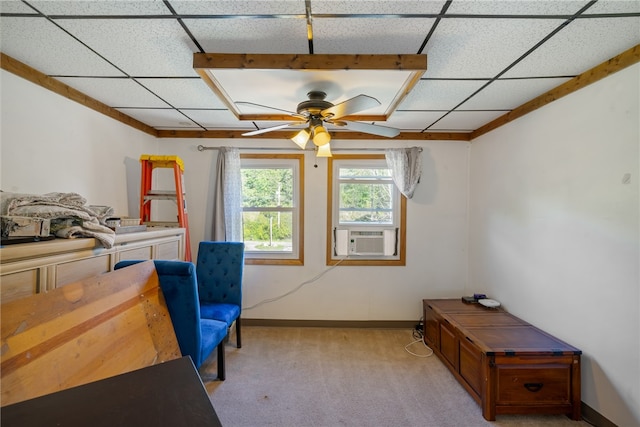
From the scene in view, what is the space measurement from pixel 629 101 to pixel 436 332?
2260 millimetres

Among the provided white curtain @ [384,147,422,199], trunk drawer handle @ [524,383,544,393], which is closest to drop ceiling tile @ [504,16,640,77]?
white curtain @ [384,147,422,199]

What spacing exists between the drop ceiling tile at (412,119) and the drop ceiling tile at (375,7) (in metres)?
1.29

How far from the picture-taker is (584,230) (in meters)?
1.79

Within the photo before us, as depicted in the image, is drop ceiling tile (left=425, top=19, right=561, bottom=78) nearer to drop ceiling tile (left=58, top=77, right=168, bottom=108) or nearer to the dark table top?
the dark table top

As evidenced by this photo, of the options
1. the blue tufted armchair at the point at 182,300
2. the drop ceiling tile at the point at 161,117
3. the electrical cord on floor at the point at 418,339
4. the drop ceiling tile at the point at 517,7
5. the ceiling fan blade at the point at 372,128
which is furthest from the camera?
the electrical cord on floor at the point at 418,339

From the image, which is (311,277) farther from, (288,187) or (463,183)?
(463,183)

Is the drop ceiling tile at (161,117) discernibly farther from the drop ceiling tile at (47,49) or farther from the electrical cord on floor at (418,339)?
the electrical cord on floor at (418,339)

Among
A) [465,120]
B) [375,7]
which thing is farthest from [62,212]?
[465,120]

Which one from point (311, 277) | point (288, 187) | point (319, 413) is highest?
point (288, 187)

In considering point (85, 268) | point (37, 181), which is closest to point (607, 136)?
point (85, 268)

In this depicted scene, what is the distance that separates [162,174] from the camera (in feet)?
10.3

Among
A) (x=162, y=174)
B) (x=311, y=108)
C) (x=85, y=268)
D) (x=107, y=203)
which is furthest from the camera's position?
(x=162, y=174)

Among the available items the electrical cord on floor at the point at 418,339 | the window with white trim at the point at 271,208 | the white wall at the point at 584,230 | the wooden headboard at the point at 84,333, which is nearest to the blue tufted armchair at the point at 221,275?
the window with white trim at the point at 271,208

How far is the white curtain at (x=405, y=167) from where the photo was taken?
3053 mm
